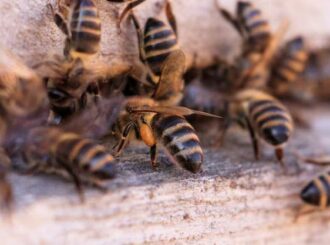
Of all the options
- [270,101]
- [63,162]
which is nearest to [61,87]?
[63,162]

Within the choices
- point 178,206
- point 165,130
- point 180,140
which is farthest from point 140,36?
point 178,206

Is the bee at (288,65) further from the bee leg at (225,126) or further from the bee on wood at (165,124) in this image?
the bee on wood at (165,124)

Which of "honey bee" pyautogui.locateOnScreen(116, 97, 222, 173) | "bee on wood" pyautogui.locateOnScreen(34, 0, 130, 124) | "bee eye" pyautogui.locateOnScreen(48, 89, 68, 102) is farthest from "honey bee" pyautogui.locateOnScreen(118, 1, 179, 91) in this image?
"bee eye" pyautogui.locateOnScreen(48, 89, 68, 102)

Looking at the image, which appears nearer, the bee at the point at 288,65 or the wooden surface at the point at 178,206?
the wooden surface at the point at 178,206

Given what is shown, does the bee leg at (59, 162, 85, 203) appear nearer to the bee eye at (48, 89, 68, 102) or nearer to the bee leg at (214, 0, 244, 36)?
the bee eye at (48, 89, 68, 102)

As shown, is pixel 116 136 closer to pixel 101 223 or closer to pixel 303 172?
pixel 101 223

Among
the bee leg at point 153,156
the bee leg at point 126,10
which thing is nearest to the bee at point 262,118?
the bee leg at point 153,156
